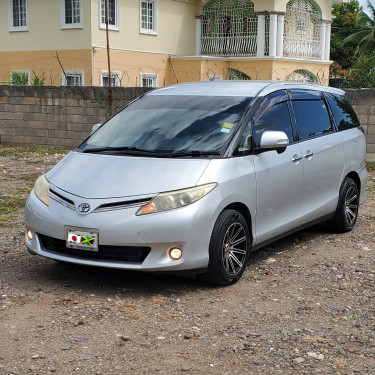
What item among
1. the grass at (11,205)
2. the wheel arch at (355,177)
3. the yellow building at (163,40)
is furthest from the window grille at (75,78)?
the wheel arch at (355,177)

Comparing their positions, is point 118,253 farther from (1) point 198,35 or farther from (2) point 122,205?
(1) point 198,35

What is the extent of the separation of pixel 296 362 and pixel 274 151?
107 inches

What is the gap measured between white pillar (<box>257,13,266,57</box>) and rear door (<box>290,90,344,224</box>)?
2210cm

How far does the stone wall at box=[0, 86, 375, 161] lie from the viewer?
16.6 metres

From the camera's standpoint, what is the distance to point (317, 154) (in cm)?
745

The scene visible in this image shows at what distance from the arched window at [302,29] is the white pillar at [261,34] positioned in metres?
1.64

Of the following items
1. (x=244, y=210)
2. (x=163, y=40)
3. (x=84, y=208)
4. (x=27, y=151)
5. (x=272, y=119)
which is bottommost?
(x=27, y=151)

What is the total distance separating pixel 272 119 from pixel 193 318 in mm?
2421

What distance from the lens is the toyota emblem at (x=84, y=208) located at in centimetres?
572

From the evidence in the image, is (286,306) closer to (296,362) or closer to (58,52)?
(296,362)

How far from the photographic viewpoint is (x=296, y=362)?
4484 millimetres

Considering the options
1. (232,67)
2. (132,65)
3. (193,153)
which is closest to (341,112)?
(193,153)

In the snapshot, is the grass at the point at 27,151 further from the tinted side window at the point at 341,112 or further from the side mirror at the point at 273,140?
the side mirror at the point at 273,140

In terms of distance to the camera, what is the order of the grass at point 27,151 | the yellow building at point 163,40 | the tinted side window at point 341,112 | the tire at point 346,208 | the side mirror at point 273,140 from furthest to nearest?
the yellow building at point 163,40 → the grass at point 27,151 → the tinted side window at point 341,112 → the tire at point 346,208 → the side mirror at point 273,140
